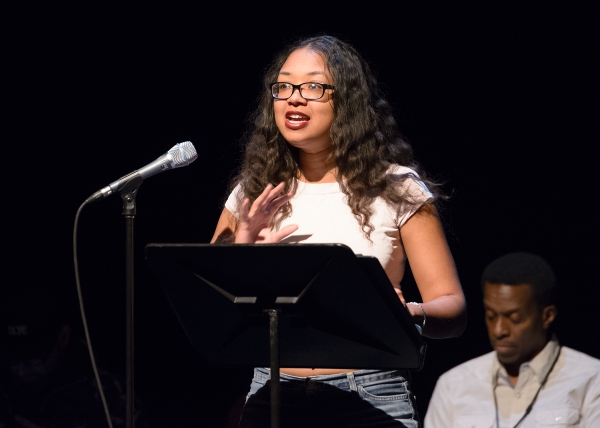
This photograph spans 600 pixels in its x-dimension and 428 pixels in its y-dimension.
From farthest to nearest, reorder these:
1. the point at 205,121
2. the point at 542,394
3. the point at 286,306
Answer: the point at 205,121 → the point at 286,306 → the point at 542,394

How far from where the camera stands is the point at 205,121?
12.6 ft

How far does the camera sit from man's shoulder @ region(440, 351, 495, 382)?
1.20m

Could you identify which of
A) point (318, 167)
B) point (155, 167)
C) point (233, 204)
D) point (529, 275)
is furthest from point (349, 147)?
point (529, 275)

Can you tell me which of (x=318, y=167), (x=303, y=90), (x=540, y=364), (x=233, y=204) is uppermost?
(x=303, y=90)

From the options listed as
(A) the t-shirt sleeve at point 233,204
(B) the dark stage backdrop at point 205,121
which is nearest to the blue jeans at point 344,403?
(A) the t-shirt sleeve at point 233,204

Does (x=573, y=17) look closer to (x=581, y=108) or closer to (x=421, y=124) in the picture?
(x=581, y=108)

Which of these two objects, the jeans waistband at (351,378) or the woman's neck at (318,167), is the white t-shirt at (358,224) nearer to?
the woman's neck at (318,167)

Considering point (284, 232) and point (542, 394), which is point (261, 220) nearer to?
point (284, 232)

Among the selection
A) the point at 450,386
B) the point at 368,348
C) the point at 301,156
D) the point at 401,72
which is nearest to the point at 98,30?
the point at 401,72

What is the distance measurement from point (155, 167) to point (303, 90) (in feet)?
1.46

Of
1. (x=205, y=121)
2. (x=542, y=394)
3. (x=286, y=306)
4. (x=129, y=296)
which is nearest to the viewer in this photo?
(x=542, y=394)

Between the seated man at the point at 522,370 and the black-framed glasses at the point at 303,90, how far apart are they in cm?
97

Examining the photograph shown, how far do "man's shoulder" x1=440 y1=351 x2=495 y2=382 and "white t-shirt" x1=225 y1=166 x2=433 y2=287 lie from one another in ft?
2.27

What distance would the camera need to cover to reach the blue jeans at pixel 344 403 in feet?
5.88
